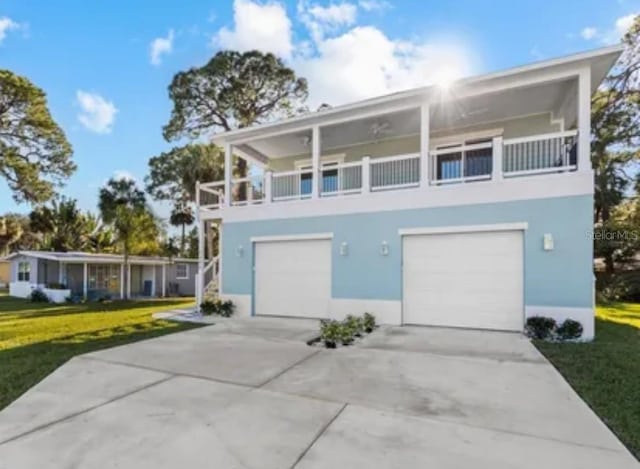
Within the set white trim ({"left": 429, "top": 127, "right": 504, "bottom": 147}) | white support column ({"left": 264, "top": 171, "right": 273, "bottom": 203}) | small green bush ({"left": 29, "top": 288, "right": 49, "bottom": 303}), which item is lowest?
small green bush ({"left": 29, "top": 288, "right": 49, "bottom": 303})

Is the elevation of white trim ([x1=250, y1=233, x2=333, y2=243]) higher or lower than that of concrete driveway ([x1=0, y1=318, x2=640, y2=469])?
higher

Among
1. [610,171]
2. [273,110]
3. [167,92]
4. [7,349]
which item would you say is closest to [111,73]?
[167,92]

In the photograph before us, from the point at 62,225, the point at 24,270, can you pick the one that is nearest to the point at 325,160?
the point at 24,270

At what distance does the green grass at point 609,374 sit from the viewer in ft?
12.9

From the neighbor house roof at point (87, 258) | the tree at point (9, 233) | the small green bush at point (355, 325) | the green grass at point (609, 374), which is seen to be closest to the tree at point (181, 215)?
the neighbor house roof at point (87, 258)

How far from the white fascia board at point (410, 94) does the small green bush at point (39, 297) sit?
13742 mm

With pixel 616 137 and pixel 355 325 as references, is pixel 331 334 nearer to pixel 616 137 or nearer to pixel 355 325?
pixel 355 325

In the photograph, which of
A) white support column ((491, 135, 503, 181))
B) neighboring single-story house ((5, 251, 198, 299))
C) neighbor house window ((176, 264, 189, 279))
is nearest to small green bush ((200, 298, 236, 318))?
white support column ((491, 135, 503, 181))

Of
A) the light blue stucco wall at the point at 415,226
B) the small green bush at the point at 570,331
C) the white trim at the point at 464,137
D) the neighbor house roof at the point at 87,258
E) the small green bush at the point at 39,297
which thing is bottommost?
the small green bush at the point at 39,297

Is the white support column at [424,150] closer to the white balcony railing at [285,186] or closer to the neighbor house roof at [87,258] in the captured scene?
the white balcony railing at [285,186]

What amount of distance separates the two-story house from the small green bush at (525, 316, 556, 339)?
0.31 m

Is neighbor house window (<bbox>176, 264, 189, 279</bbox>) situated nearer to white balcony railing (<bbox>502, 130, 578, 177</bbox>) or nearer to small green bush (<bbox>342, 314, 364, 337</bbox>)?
small green bush (<bbox>342, 314, 364, 337</bbox>)

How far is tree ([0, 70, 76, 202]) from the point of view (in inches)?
818

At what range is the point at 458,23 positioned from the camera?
37.8ft
